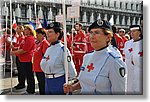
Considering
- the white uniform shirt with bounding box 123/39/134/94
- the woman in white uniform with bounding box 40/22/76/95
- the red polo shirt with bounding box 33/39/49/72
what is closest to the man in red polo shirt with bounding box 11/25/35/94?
the red polo shirt with bounding box 33/39/49/72

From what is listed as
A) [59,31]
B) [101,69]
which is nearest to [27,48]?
[59,31]

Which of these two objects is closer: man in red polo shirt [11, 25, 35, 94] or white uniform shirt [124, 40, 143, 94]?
white uniform shirt [124, 40, 143, 94]

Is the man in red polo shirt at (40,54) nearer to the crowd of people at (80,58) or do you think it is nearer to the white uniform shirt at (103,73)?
the crowd of people at (80,58)

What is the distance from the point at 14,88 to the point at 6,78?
10cm

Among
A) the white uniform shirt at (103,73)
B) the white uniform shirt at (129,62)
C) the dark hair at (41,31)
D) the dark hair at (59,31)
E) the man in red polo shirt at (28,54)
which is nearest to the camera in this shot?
the white uniform shirt at (103,73)

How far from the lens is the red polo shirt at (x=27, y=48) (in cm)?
295

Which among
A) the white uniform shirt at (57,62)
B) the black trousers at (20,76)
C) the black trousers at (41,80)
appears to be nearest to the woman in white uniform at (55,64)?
the white uniform shirt at (57,62)

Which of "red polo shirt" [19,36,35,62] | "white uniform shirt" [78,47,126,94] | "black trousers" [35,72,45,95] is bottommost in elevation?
"black trousers" [35,72,45,95]

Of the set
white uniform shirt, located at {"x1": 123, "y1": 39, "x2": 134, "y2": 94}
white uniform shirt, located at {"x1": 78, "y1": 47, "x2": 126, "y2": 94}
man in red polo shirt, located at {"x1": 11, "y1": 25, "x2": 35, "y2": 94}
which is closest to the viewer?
white uniform shirt, located at {"x1": 78, "y1": 47, "x2": 126, "y2": 94}

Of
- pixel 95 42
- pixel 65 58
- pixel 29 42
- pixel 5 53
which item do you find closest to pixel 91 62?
pixel 95 42

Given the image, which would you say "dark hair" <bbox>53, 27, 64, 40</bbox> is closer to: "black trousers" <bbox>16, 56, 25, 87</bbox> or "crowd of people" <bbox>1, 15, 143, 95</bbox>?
"crowd of people" <bbox>1, 15, 143, 95</bbox>

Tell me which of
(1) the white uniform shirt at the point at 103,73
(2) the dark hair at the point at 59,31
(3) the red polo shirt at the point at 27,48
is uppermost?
(2) the dark hair at the point at 59,31

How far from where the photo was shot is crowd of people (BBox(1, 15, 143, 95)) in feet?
6.44

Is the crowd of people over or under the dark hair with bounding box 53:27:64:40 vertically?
under
